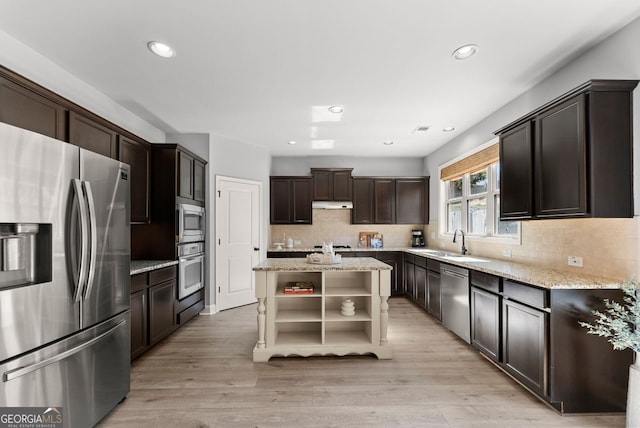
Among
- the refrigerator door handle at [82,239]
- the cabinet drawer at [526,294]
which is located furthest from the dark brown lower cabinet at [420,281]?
the refrigerator door handle at [82,239]

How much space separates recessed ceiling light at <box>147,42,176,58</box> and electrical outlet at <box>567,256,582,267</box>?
3619mm

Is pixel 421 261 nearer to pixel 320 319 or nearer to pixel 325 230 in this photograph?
pixel 325 230

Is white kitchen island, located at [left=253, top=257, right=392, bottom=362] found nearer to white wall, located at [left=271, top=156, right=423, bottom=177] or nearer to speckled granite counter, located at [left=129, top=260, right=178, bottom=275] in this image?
speckled granite counter, located at [left=129, top=260, right=178, bottom=275]

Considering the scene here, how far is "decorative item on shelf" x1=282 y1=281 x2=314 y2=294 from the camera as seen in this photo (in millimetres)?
3041

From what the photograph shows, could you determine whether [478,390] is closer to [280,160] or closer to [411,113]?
[411,113]

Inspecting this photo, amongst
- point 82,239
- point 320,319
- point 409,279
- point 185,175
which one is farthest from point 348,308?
point 185,175

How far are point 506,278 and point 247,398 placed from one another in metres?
2.26

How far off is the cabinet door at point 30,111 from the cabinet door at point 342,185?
13.6ft

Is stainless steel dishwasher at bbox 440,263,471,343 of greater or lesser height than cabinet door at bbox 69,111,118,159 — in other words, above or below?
below

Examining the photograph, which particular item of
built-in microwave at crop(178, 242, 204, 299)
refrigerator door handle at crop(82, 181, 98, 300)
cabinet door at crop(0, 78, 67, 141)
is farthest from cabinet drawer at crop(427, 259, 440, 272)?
cabinet door at crop(0, 78, 67, 141)

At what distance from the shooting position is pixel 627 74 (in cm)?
210

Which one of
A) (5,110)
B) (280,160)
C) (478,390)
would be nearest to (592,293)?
(478,390)

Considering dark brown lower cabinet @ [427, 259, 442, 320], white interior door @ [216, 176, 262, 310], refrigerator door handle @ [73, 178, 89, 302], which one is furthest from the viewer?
white interior door @ [216, 176, 262, 310]

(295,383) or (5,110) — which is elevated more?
(5,110)
